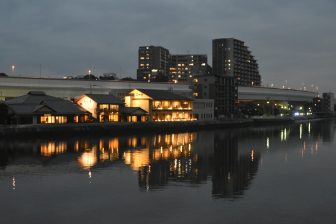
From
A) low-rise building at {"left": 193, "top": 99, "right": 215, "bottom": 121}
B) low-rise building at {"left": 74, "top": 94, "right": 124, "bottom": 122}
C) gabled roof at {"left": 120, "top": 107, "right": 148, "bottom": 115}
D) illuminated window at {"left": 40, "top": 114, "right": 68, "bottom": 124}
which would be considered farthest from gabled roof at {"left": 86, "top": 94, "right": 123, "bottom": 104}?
low-rise building at {"left": 193, "top": 99, "right": 215, "bottom": 121}

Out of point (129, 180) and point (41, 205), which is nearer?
point (41, 205)

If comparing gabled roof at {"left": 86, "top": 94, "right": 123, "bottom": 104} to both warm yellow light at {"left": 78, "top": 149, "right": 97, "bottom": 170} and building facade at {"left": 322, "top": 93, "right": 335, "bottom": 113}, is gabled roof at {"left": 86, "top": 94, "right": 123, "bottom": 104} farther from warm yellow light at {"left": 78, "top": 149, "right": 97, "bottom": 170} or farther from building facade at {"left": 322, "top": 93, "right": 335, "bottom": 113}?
building facade at {"left": 322, "top": 93, "right": 335, "bottom": 113}

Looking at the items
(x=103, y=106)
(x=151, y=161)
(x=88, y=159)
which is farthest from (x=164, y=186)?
(x=103, y=106)

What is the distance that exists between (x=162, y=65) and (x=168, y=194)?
361 ft

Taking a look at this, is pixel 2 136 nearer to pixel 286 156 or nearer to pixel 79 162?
pixel 79 162

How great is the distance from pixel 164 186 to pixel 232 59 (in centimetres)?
9602

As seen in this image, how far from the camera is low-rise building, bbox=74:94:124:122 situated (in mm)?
39000

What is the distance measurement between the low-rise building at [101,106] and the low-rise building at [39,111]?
160 centimetres

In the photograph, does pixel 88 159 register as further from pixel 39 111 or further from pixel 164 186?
pixel 39 111

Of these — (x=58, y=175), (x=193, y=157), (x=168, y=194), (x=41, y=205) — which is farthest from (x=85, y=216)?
(x=193, y=157)

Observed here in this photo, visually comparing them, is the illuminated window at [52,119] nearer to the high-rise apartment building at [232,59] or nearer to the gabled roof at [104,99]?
the gabled roof at [104,99]

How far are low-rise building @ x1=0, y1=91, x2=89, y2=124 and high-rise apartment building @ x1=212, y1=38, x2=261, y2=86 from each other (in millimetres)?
72428

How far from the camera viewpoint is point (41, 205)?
11062 millimetres

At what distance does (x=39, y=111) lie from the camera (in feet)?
109
